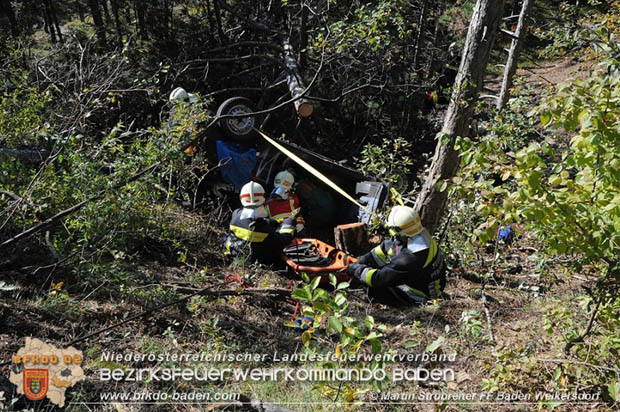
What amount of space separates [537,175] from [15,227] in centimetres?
454

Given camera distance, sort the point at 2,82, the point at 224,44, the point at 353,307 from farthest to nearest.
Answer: the point at 224,44 → the point at 2,82 → the point at 353,307

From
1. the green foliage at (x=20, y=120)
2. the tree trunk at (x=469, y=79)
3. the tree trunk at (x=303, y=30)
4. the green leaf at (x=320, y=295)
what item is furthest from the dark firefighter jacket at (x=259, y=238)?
the tree trunk at (x=303, y=30)

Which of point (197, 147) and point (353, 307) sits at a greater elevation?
point (197, 147)

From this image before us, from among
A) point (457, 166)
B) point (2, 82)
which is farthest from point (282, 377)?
point (2, 82)

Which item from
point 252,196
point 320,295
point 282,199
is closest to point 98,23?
point 282,199

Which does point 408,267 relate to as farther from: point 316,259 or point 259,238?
point 259,238

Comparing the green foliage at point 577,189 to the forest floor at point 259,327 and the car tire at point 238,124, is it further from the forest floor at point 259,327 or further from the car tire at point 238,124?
the car tire at point 238,124

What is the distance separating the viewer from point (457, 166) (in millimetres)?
5473

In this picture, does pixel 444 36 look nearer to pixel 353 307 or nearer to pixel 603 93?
pixel 353 307

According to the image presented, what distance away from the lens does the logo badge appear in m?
3.01

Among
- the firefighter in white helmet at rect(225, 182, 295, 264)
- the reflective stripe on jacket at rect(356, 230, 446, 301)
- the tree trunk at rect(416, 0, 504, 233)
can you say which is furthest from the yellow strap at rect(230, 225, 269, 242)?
the tree trunk at rect(416, 0, 504, 233)

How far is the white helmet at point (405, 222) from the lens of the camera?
486cm

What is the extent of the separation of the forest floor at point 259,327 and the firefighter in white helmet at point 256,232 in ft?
0.78

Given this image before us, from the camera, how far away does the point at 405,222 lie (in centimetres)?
486
